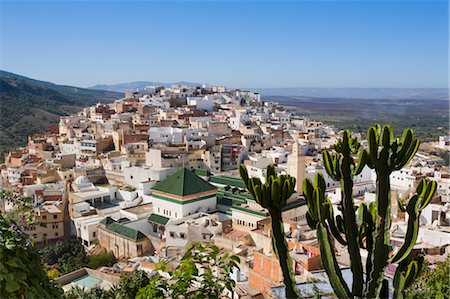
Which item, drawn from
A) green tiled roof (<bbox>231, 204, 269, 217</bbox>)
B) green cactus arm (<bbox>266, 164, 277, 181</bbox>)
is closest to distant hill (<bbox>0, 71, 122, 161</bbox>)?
green tiled roof (<bbox>231, 204, 269, 217</bbox>)

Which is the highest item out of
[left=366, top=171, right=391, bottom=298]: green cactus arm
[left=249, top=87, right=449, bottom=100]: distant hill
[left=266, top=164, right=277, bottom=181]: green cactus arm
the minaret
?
[left=249, top=87, right=449, bottom=100]: distant hill

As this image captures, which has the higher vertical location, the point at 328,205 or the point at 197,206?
the point at 328,205

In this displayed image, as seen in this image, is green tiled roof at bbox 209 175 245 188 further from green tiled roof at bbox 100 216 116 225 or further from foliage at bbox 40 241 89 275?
foliage at bbox 40 241 89 275

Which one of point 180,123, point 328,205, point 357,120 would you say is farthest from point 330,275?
point 357,120

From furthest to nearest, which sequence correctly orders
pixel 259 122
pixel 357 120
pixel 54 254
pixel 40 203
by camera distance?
pixel 357 120
pixel 259 122
pixel 40 203
pixel 54 254

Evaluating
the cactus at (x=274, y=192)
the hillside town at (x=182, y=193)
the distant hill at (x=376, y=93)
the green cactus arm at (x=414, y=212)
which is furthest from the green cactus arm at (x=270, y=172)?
the distant hill at (x=376, y=93)

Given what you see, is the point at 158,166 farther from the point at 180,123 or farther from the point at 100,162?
the point at 180,123
